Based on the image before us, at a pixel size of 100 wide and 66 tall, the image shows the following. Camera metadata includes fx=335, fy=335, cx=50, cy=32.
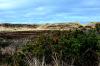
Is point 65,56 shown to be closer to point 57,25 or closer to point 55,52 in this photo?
point 55,52

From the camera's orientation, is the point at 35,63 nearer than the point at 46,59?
Yes

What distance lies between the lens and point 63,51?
1750cm

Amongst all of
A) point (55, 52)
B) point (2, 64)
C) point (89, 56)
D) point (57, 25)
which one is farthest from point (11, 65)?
point (57, 25)

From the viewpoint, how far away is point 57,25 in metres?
44.1

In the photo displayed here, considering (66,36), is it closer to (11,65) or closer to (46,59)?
(46,59)

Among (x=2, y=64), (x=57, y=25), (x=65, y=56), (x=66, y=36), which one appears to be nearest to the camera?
(x=65, y=56)

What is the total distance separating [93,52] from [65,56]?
151cm

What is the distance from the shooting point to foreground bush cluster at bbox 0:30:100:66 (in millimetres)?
17312

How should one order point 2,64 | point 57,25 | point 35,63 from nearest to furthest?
point 35,63 < point 2,64 < point 57,25

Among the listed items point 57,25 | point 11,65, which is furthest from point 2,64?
point 57,25

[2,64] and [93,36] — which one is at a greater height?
[93,36]

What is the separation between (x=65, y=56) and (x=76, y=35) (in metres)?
1.92

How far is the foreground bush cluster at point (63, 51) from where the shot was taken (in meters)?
17.3

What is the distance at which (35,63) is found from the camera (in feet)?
51.5
